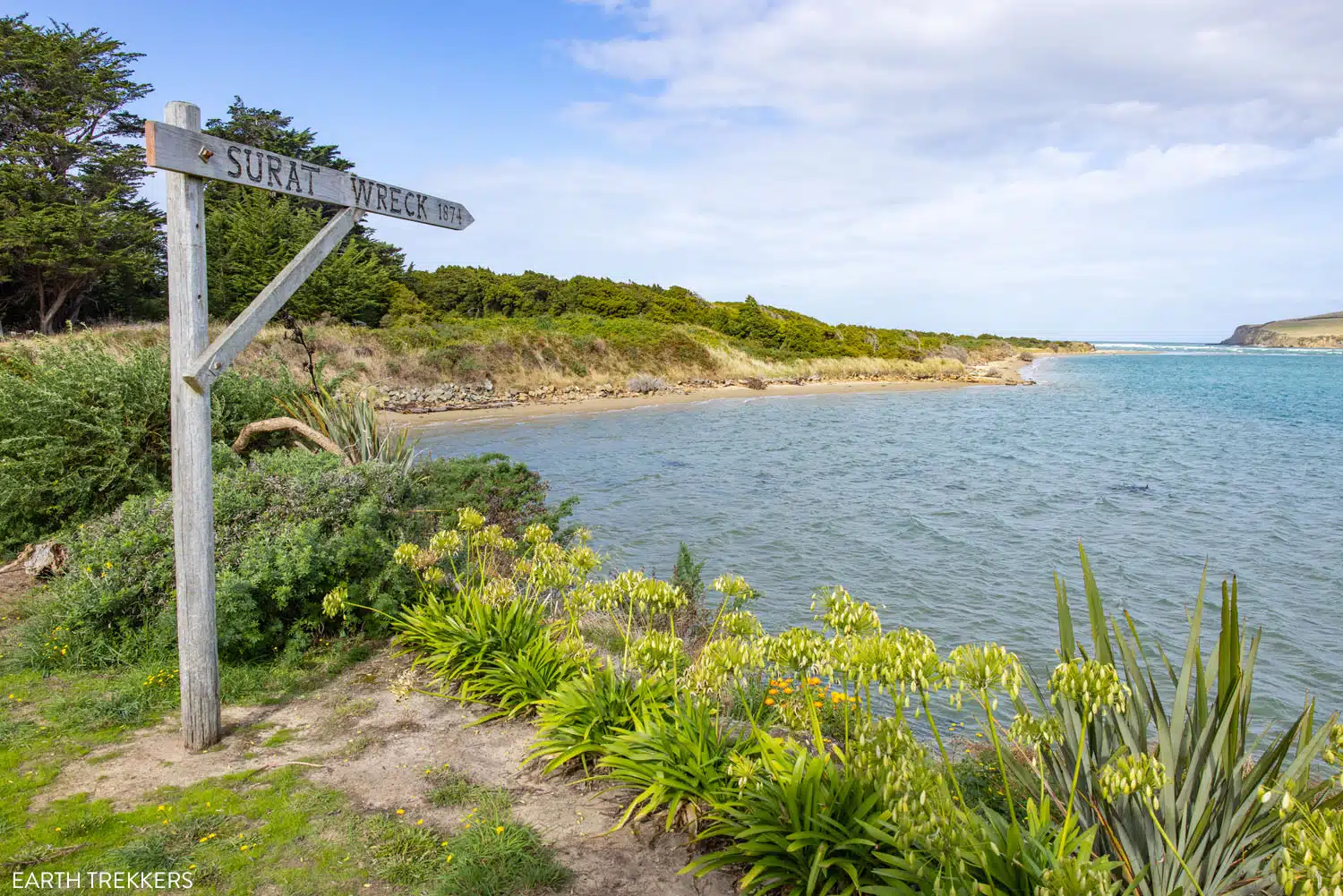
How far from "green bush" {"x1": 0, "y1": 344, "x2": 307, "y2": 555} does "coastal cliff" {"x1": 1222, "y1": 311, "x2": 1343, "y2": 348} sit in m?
207

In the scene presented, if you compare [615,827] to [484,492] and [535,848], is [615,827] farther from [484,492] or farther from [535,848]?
[484,492]

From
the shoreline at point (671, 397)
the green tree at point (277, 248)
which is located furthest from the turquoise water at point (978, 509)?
the green tree at point (277, 248)

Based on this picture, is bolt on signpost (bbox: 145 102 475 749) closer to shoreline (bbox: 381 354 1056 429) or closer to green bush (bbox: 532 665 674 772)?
green bush (bbox: 532 665 674 772)

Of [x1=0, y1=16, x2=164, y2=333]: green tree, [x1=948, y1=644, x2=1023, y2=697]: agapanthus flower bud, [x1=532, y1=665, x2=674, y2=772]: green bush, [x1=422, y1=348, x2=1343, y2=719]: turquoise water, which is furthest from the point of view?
[x1=0, y1=16, x2=164, y2=333]: green tree

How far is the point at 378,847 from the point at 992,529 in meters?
12.1

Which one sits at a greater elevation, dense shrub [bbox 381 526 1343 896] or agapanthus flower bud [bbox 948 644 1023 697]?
agapanthus flower bud [bbox 948 644 1023 697]

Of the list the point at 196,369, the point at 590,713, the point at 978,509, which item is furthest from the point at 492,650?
the point at 978,509

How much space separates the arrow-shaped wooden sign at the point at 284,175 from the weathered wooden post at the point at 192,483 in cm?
18

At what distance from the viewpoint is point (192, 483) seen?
4336 mm

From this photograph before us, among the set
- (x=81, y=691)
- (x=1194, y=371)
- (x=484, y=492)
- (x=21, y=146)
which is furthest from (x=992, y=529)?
(x=1194, y=371)

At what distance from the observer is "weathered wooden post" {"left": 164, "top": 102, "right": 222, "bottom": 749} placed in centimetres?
422

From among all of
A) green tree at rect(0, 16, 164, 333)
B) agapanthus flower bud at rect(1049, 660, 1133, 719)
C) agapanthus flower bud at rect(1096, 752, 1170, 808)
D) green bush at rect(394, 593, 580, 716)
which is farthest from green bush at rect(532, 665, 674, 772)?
green tree at rect(0, 16, 164, 333)

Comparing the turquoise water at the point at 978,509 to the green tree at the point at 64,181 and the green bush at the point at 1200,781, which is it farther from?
the green tree at the point at 64,181

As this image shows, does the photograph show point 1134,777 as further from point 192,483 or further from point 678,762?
point 192,483
